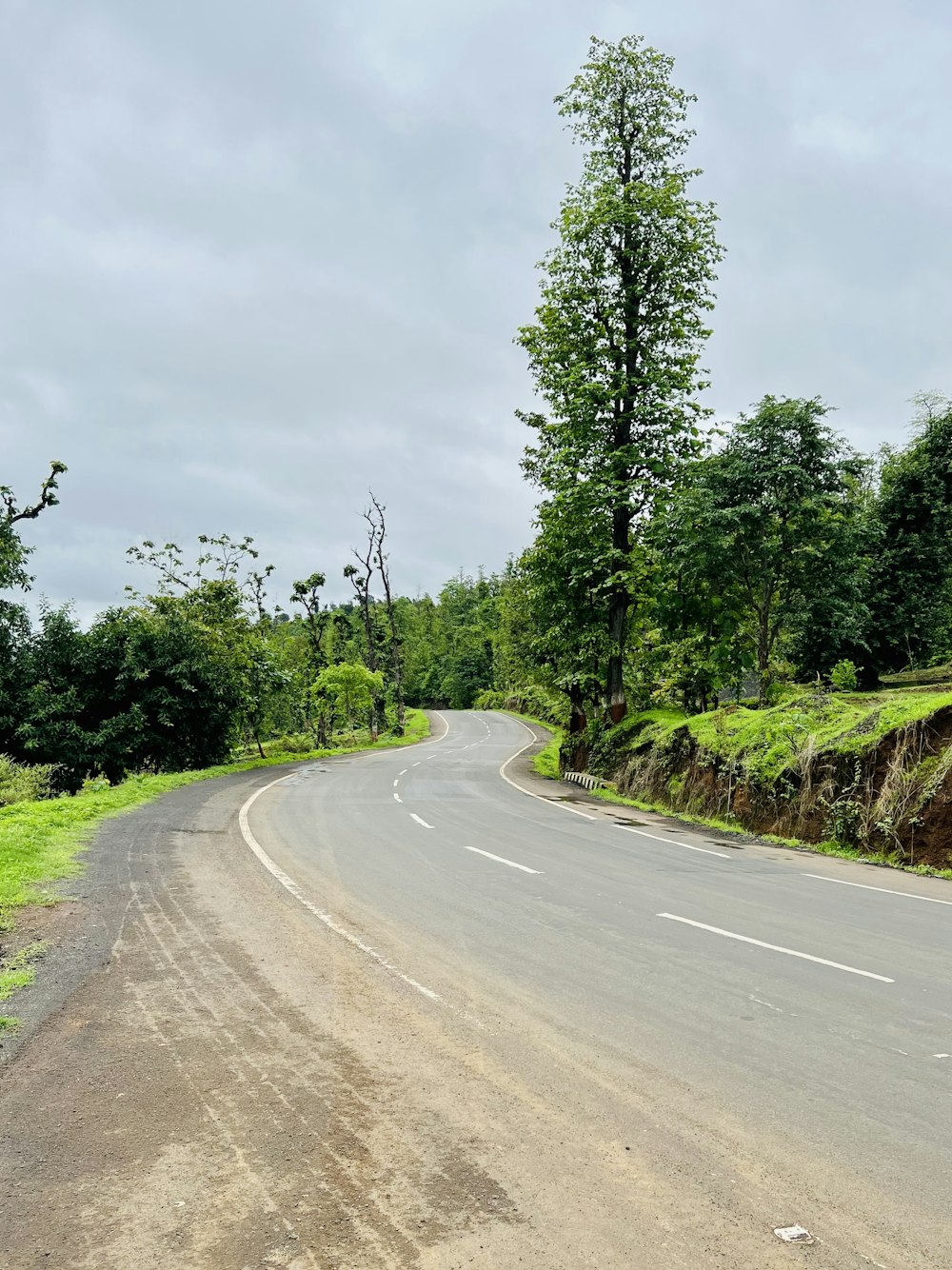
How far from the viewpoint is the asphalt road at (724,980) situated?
3.77 m

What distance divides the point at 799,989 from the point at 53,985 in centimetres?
559

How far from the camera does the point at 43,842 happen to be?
11367 mm

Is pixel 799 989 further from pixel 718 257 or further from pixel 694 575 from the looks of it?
pixel 718 257

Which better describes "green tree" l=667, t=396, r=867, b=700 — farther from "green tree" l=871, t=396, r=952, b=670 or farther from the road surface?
the road surface

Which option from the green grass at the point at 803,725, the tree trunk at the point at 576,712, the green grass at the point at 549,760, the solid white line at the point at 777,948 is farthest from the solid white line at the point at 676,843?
the tree trunk at the point at 576,712

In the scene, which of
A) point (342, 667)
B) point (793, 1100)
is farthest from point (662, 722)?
point (342, 667)

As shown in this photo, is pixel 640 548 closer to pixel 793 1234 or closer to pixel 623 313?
pixel 623 313

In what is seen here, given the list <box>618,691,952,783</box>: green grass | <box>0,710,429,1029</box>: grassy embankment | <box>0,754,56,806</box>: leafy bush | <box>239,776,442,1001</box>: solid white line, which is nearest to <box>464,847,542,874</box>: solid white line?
<box>239,776,442,1001</box>: solid white line

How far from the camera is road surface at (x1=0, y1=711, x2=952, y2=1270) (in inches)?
128

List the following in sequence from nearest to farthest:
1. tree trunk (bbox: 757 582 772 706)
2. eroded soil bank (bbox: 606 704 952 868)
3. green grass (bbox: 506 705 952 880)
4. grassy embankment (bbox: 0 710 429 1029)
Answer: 1. grassy embankment (bbox: 0 710 429 1029)
2. eroded soil bank (bbox: 606 704 952 868)
3. green grass (bbox: 506 705 952 880)
4. tree trunk (bbox: 757 582 772 706)

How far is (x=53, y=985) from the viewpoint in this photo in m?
5.83

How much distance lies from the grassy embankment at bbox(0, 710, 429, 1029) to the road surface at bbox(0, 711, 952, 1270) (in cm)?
44

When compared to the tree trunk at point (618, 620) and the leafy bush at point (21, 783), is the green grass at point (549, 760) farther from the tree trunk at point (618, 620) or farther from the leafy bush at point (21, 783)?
the leafy bush at point (21, 783)

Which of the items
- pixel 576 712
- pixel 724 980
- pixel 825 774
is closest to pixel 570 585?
pixel 576 712
